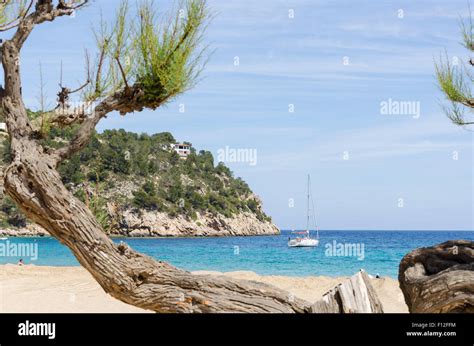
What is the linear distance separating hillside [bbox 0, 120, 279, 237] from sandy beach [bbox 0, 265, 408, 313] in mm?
40542

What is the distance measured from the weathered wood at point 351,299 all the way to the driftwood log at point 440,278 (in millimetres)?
2387

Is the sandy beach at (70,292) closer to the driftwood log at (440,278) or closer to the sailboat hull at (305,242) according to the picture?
the driftwood log at (440,278)

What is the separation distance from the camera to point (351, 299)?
19.7 feet

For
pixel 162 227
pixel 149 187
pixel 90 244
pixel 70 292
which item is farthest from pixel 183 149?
pixel 90 244

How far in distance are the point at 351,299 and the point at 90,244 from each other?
2784mm

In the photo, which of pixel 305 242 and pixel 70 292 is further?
pixel 305 242

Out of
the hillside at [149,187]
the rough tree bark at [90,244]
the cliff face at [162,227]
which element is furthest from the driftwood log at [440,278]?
the cliff face at [162,227]

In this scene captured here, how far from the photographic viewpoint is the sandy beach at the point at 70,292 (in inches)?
540

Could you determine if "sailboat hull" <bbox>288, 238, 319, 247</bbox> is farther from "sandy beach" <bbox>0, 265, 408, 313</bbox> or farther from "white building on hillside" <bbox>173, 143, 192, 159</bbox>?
"sandy beach" <bbox>0, 265, 408, 313</bbox>

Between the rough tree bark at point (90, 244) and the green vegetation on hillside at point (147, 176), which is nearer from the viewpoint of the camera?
the rough tree bark at point (90, 244)

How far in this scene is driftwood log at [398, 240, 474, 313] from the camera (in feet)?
26.8

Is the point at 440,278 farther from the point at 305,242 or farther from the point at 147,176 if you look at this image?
the point at 147,176
